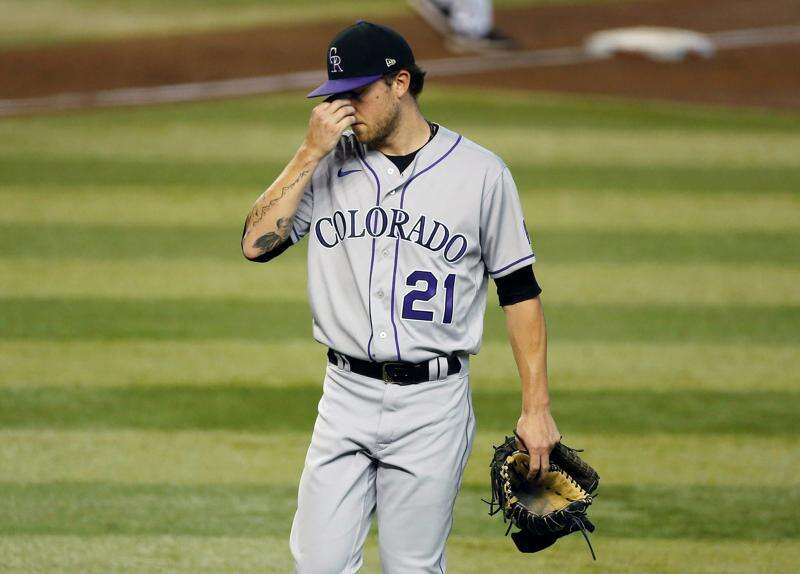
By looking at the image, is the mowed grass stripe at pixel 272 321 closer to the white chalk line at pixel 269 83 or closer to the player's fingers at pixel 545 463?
the player's fingers at pixel 545 463

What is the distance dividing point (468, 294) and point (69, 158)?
7.82 metres

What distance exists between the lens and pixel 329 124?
12.5 ft

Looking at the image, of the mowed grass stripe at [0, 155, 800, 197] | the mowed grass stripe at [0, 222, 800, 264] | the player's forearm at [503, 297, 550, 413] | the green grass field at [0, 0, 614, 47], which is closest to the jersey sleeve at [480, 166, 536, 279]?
the player's forearm at [503, 297, 550, 413]

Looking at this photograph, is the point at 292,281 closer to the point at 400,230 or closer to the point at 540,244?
the point at 540,244

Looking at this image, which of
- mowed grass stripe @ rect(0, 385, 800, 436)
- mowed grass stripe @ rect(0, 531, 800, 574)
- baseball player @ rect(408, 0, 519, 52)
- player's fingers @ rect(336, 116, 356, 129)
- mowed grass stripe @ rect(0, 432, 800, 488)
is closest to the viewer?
player's fingers @ rect(336, 116, 356, 129)

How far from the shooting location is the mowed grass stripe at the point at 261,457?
5805 millimetres

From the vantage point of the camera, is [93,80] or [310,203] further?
[93,80]

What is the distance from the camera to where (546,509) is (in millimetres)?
3979

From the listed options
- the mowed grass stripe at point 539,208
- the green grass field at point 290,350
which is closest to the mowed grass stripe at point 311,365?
the green grass field at point 290,350

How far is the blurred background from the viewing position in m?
5.43

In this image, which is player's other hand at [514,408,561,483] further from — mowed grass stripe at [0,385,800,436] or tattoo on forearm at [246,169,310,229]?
mowed grass stripe at [0,385,800,436]

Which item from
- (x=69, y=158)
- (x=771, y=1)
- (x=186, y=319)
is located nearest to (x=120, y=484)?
(x=186, y=319)

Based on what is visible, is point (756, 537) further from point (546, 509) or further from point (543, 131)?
point (543, 131)

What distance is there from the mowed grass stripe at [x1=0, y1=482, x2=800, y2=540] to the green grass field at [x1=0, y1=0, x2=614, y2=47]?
11.9 metres
